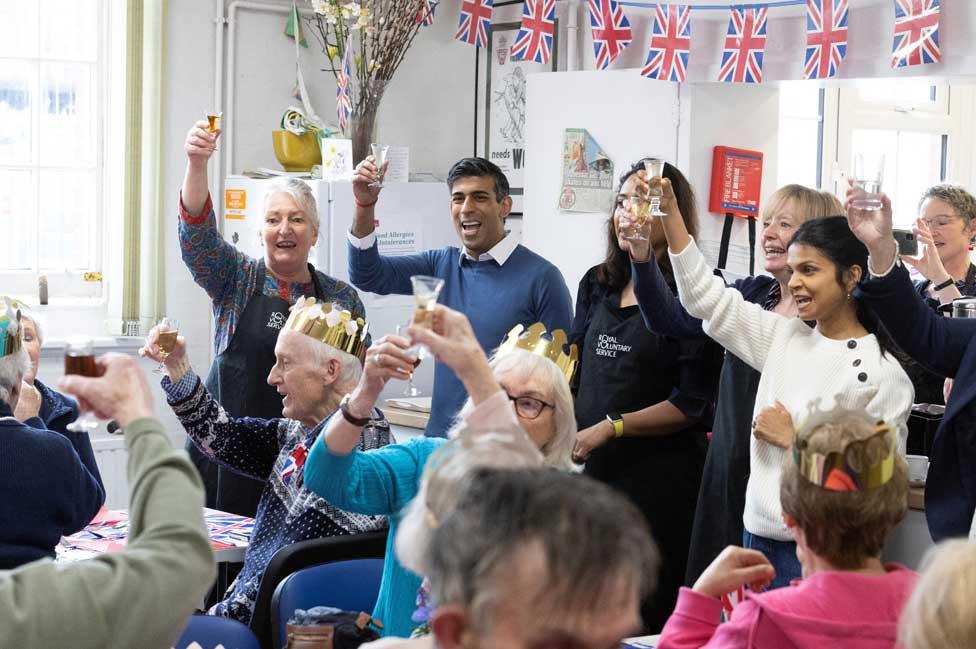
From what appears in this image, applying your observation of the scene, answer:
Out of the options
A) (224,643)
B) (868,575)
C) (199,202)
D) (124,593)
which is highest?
(199,202)

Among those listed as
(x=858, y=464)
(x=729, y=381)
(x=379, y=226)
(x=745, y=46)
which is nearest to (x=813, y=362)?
(x=729, y=381)

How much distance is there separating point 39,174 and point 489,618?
509 centimetres

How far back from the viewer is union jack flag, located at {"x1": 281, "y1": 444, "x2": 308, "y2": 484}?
2984mm

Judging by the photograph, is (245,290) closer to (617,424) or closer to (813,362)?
(617,424)

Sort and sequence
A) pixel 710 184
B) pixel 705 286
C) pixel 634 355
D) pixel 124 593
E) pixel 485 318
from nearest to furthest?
pixel 124 593 < pixel 705 286 < pixel 634 355 < pixel 485 318 < pixel 710 184

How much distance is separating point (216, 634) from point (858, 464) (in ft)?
4.64

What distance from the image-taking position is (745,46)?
4809 mm

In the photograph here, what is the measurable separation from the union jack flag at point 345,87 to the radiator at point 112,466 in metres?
1.77

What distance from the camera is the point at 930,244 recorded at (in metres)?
4.08

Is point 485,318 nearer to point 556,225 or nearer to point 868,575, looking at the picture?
point 556,225

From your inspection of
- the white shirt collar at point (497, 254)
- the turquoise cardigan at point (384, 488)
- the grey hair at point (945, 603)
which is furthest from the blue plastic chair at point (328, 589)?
the grey hair at point (945, 603)

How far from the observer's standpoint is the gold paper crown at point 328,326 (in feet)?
10.2

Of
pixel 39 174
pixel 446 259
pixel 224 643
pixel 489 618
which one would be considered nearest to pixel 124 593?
pixel 489 618

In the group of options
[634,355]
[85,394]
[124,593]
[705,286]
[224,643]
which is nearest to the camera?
[124,593]
